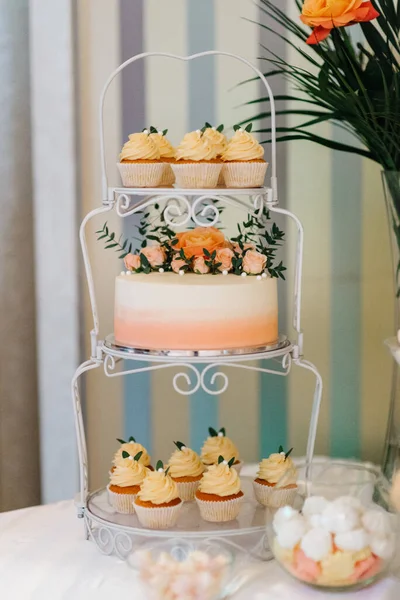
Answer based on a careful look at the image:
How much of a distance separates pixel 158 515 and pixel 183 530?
0.16ft

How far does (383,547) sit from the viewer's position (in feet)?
4.09

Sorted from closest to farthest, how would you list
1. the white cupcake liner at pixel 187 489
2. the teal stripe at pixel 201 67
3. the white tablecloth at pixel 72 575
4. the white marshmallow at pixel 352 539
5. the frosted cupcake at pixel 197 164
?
the white marshmallow at pixel 352 539 → the white tablecloth at pixel 72 575 → the frosted cupcake at pixel 197 164 → the white cupcake liner at pixel 187 489 → the teal stripe at pixel 201 67

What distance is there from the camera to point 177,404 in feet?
6.86

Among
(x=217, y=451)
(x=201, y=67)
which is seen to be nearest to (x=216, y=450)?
(x=217, y=451)

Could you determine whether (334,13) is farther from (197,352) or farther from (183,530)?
(183,530)

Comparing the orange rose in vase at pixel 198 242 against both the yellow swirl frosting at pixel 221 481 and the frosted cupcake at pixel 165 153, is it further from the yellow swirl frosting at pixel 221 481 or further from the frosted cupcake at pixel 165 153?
the yellow swirl frosting at pixel 221 481

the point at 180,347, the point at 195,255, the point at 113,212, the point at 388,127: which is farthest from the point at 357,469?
the point at 113,212

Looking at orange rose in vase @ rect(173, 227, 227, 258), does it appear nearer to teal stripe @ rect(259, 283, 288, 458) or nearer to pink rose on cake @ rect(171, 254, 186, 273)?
pink rose on cake @ rect(171, 254, 186, 273)

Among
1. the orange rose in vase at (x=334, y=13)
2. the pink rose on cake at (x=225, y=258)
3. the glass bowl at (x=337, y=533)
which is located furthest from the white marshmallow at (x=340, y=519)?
the orange rose in vase at (x=334, y=13)

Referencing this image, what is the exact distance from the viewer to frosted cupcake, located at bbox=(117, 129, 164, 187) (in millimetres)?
1448

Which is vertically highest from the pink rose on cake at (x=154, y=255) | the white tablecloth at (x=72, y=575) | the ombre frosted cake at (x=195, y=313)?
the pink rose on cake at (x=154, y=255)

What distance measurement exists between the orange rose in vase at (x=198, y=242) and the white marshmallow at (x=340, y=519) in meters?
0.51

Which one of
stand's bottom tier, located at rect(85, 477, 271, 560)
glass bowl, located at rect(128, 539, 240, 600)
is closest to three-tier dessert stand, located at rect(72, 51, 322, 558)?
stand's bottom tier, located at rect(85, 477, 271, 560)

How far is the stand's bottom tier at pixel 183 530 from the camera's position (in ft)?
4.66
